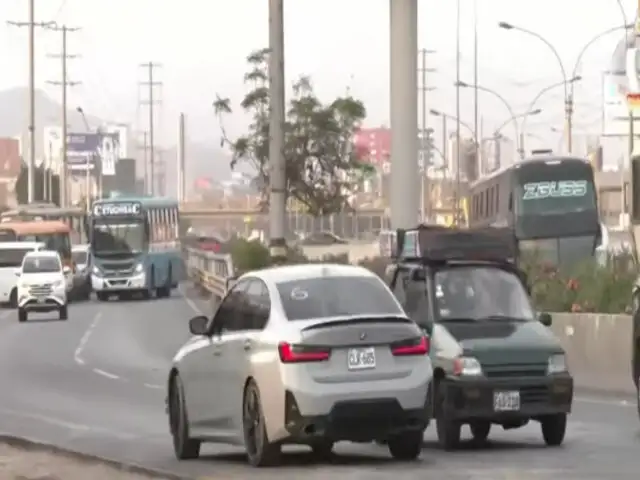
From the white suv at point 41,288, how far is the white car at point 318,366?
42162 millimetres

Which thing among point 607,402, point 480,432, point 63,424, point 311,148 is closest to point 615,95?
point 311,148

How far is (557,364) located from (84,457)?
4.42 meters

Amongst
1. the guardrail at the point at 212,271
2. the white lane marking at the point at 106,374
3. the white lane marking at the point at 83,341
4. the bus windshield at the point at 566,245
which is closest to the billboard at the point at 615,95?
the guardrail at the point at 212,271

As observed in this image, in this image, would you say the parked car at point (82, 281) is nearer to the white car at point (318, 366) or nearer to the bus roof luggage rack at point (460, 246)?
the bus roof luggage rack at point (460, 246)

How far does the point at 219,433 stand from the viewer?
16266 mm

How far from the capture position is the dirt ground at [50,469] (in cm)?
1520

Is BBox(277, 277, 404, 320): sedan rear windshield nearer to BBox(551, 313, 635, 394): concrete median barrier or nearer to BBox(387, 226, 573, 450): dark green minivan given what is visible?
BBox(387, 226, 573, 450): dark green minivan

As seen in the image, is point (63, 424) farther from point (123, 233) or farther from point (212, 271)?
point (123, 233)

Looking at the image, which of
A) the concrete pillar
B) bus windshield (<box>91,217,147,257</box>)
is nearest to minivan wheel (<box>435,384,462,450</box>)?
the concrete pillar

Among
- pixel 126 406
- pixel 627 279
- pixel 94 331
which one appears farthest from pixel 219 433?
pixel 94 331

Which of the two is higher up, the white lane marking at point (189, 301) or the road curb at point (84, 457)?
the road curb at point (84, 457)

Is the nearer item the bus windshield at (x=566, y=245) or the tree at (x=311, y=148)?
the bus windshield at (x=566, y=245)

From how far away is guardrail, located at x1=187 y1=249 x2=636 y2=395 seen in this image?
25.5 m

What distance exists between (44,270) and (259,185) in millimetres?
10206
